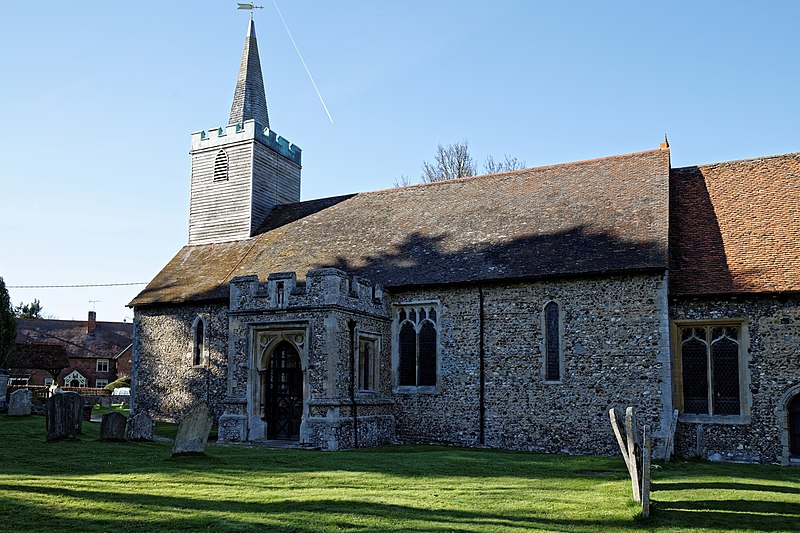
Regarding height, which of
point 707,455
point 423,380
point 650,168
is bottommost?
point 707,455

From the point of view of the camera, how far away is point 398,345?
66.9 feet

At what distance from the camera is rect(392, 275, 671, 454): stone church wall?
56.0 ft

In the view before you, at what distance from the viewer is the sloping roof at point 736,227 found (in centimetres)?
1698

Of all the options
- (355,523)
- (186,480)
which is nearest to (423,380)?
(186,480)

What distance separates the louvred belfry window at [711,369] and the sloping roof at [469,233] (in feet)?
7.01

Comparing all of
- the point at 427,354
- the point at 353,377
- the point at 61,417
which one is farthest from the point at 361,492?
the point at 427,354

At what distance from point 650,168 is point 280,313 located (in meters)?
11.7

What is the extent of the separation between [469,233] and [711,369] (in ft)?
24.9

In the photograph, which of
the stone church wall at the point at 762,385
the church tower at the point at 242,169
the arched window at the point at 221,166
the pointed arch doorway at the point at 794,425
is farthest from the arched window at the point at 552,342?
the arched window at the point at 221,166

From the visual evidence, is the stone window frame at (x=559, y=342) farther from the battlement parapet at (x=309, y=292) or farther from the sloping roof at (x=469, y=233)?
the battlement parapet at (x=309, y=292)

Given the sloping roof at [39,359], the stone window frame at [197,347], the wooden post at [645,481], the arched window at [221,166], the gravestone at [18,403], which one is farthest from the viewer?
the sloping roof at [39,359]

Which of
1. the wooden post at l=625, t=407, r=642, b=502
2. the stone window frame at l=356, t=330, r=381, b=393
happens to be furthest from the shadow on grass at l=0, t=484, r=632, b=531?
the stone window frame at l=356, t=330, r=381, b=393

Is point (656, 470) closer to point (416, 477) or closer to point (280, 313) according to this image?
point (416, 477)

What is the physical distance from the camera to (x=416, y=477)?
39.9 ft
